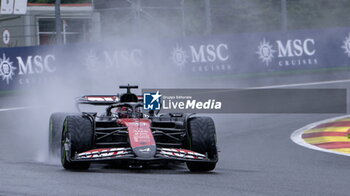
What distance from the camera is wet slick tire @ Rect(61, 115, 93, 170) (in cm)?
877

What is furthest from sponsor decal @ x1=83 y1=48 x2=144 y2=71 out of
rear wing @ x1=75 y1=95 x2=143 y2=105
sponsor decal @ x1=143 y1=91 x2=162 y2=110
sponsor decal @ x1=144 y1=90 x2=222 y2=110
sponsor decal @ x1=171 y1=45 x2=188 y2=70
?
sponsor decal @ x1=143 y1=91 x2=162 y2=110

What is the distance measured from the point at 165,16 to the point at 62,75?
8240 millimetres

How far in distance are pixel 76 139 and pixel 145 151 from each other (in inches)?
34.0

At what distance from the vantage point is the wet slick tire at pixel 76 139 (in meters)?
8.77

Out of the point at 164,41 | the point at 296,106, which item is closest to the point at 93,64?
the point at 164,41

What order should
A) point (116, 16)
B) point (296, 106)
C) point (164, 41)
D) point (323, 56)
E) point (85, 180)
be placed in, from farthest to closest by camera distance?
point (116, 16)
point (323, 56)
point (164, 41)
point (296, 106)
point (85, 180)

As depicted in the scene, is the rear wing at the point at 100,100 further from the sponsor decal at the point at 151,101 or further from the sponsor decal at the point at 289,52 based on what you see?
the sponsor decal at the point at 289,52

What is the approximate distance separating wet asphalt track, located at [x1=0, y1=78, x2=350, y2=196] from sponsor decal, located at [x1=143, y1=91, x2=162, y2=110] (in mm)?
837

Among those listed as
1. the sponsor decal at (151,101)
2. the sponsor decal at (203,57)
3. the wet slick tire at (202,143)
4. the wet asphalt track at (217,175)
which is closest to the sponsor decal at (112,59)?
the sponsor decal at (203,57)

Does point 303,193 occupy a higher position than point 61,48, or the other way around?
point 61,48

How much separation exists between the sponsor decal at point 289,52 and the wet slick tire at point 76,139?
Answer: 16.6 metres

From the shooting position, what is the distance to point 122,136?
9.35 meters

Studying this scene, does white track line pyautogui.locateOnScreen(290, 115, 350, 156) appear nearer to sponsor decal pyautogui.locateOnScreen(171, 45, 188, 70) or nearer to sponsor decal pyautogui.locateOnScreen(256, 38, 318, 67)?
sponsor decal pyautogui.locateOnScreen(171, 45, 188, 70)

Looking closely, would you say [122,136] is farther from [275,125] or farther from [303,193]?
[275,125]
